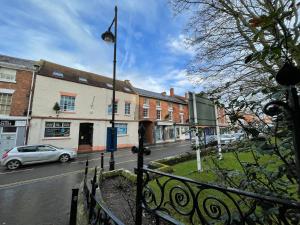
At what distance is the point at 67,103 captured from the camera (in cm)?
1936

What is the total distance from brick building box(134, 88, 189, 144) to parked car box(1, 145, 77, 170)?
13213 millimetres

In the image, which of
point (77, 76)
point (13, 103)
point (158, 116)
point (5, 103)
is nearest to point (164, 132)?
point (158, 116)

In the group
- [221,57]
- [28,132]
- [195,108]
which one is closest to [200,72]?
[221,57]

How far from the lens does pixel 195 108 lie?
29.2ft

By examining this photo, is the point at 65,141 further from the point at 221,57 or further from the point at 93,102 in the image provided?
the point at 221,57

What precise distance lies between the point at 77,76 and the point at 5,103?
26.5 ft

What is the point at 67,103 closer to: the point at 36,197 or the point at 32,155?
the point at 32,155

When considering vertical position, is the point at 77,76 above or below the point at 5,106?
above

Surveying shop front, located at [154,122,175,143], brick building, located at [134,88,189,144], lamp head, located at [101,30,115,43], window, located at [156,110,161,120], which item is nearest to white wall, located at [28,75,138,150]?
brick building, located at [134,88,189,144]

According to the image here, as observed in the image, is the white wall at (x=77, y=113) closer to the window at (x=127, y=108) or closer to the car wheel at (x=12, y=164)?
the window at (x=127, y=108)

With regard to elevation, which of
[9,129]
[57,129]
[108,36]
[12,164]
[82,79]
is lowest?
[12,164]

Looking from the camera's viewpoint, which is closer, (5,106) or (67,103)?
(5,106)

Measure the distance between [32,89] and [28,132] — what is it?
161 inches

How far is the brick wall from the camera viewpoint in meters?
15.7
